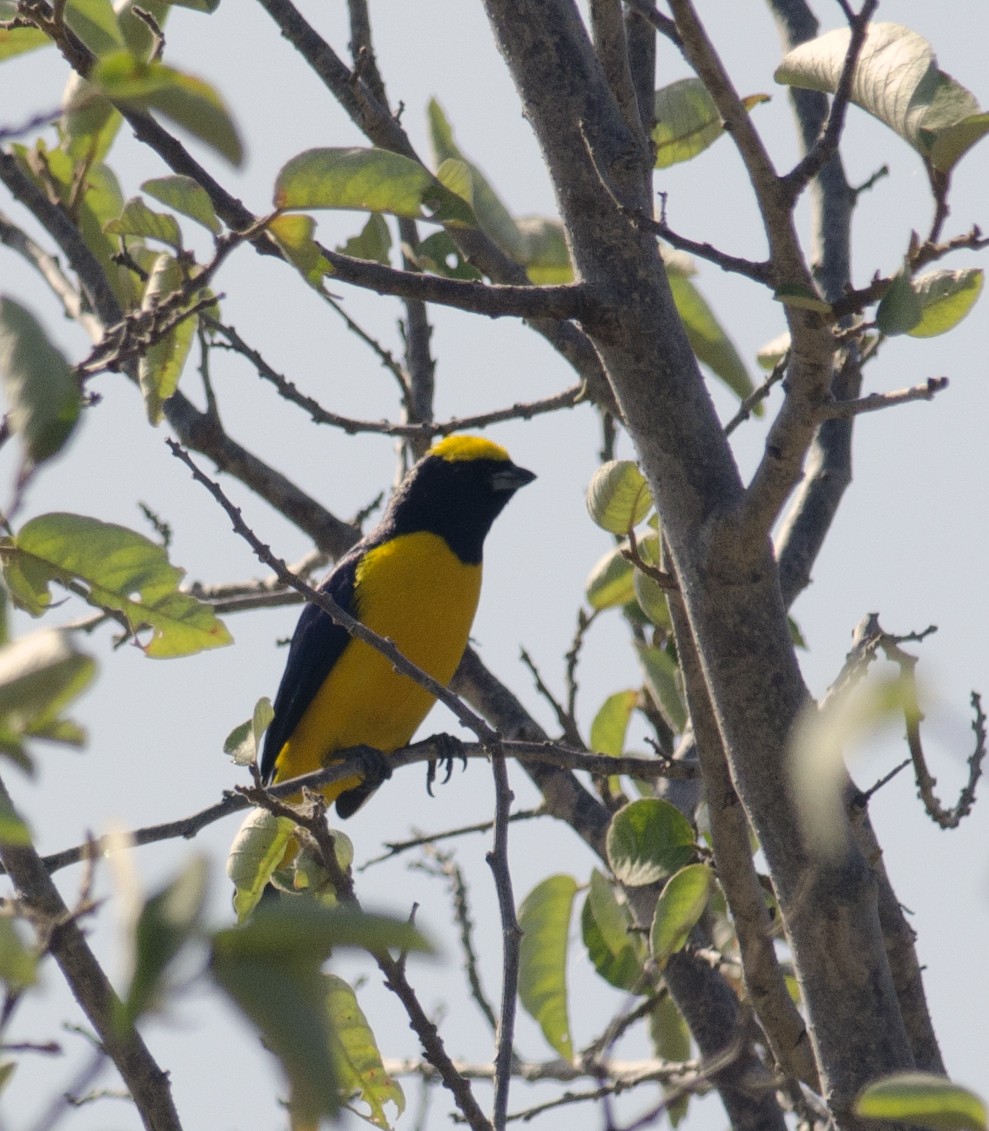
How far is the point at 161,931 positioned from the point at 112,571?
4.27ft

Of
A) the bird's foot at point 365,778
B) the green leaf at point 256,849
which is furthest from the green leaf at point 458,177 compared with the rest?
the green leaf at point 256,849

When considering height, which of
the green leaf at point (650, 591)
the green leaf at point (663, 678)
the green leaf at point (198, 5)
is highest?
the green leaf at point (198, 5)

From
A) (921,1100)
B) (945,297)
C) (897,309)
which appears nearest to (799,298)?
(897,309)

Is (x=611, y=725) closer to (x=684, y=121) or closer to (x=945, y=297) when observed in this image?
(x=684, y=121)

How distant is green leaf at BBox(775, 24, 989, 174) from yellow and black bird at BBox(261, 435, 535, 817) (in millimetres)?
3052

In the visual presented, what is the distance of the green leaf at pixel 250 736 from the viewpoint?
120 inches

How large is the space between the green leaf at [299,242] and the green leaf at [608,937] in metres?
2.07

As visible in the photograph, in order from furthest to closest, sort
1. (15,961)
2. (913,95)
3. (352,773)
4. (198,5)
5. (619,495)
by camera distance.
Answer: (619,495), (352,773), (198,5), (913,95), (15,961)

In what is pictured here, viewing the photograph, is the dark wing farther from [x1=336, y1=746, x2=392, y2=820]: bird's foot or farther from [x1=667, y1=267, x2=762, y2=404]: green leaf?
[x1=667, y1=267, x2=762, y2=404]: green leaf

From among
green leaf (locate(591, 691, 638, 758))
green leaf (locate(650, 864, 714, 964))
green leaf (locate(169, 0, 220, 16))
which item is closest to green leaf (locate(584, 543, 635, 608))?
green leaf (locate(591, 691, 638, 758))

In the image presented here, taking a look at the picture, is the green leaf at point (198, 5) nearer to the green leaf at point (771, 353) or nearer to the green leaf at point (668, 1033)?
the green leaf at point (771, 353)

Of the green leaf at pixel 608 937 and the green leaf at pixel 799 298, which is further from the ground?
the green leaf at pixel 799 298

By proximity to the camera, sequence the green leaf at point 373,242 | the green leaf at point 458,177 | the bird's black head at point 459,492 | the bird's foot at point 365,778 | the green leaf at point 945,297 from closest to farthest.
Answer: the green leaf at point 945,297, the green leaf at point 458,177, the green leaf at point 373,242, the bird's foot at point 365,778, the bird's black head at point 459,492

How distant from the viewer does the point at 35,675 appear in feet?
3.59
